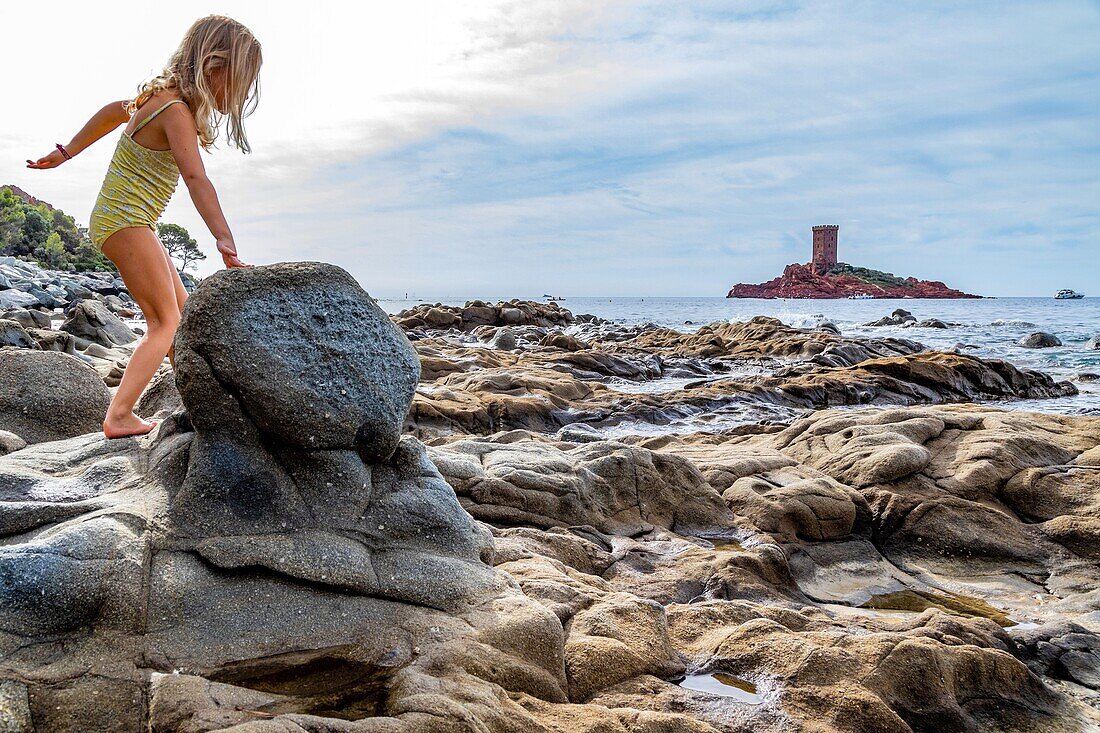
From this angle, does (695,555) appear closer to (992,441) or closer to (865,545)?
(865,545)

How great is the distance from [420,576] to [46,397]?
317 centimetres

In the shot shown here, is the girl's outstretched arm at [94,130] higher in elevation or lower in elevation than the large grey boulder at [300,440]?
higher

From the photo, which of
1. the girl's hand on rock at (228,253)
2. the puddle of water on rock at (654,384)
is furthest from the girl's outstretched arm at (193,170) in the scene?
the puddle of water on rock at (654,384)

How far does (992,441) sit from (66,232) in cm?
7151

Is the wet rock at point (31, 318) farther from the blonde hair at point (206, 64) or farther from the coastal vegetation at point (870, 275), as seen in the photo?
the coastal vegetation at point (870, 275)

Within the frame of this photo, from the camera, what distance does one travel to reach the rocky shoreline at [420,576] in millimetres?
2803

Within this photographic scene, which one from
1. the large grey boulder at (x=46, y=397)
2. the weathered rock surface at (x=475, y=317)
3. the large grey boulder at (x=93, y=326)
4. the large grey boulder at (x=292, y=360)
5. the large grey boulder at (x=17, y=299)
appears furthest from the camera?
the weathered rock surface at (x=475, y=317)

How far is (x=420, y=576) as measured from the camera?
11.7ft

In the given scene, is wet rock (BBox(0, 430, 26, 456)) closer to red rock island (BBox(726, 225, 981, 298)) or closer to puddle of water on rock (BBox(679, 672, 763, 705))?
puddle of water on rock (BBox(679, 672, 763, 705))

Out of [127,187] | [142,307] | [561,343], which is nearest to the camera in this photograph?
[127,187]

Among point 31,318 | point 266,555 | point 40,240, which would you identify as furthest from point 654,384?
point 40,240

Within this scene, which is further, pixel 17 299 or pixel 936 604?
pixel 17 299

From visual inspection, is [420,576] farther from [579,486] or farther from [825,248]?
[825,248]

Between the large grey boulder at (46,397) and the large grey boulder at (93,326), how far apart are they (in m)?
10.5
